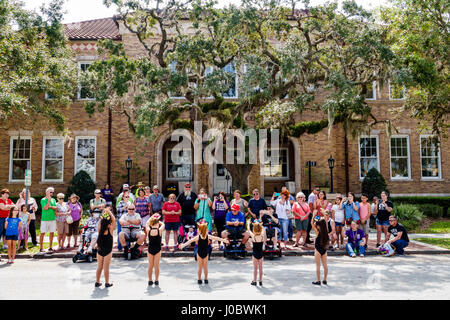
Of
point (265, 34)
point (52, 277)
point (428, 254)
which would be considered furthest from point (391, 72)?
point (52, 277)

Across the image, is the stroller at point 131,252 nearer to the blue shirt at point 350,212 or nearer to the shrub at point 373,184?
the blue shirt at point 350,212

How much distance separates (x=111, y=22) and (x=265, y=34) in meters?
14.1

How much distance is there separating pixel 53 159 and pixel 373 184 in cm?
1807

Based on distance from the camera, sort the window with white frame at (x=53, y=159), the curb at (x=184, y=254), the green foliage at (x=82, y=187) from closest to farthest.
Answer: the curb at (x=184, y=254)
the green foliage at (x=82, y=187)
the window with white frame at (x=53, y=159)

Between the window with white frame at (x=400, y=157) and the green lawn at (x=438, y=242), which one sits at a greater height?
the window with white frame at (x=400, y=157)


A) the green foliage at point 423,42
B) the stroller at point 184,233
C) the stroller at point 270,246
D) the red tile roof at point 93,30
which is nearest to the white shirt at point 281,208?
the stroller at point 270,246

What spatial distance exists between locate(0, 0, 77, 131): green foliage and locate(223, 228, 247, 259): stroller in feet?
28.1

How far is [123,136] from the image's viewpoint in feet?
65.8

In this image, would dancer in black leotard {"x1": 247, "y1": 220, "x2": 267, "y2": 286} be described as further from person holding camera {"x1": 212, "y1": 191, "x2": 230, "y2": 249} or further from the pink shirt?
the pink shirt

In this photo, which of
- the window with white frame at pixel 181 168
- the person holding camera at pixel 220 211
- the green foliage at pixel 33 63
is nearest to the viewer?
the person holding camera at pixel 220 211

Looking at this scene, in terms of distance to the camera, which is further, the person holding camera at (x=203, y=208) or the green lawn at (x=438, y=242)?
the green lawn at (x=438, y=242)

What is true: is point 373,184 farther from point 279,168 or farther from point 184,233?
point 184,233

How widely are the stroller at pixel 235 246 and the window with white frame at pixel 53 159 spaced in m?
13.9

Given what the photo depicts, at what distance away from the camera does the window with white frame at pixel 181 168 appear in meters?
21.7
